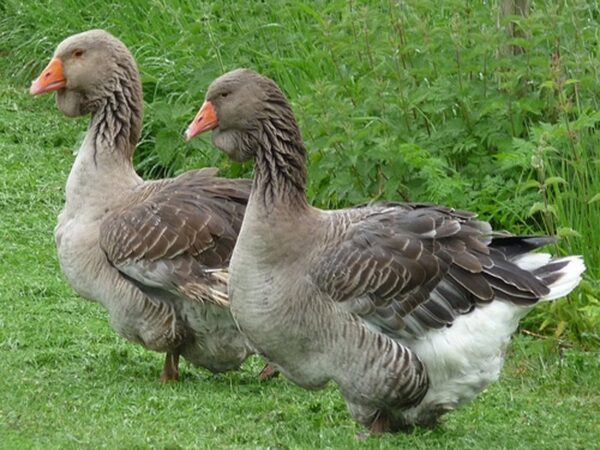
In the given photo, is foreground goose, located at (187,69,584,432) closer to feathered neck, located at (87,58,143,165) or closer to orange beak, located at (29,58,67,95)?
feathered neck, located at (87,58,143,165)

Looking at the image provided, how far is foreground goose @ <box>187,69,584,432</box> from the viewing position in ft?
24.6

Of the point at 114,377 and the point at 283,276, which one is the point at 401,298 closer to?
the point at 283,276

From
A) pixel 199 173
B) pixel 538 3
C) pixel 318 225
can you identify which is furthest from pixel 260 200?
pixel 538 3

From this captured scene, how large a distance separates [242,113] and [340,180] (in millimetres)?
2737

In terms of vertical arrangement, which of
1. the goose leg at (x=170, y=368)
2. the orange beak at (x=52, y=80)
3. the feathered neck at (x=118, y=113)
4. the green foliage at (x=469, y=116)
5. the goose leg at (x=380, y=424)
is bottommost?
the goose leg at (x=170, y=368)

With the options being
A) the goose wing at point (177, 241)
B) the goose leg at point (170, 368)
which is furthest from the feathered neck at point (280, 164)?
the goose leg at point (170, 368)

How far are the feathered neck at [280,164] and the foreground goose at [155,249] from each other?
103cm

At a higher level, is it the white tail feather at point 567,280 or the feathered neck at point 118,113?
the feathered neck at point 118,113

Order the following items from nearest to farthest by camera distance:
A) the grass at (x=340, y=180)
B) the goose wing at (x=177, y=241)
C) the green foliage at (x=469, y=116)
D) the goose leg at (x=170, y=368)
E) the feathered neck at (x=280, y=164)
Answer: the feathered neck at (x=280, y=164), the grass at (x=340, y=180), the goose wing at (x=177, y=241), the goose leg at (x=170, y=368), the green foliage at (x=469, y=116)

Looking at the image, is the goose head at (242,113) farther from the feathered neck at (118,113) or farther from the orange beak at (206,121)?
the feathered neck at (118,113)

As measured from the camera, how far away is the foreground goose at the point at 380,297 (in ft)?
24.6

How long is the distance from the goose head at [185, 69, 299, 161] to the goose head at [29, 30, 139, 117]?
1.68 m

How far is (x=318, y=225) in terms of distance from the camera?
7770 millimetres

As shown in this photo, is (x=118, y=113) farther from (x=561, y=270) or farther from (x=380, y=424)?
(x=561, y=270)
